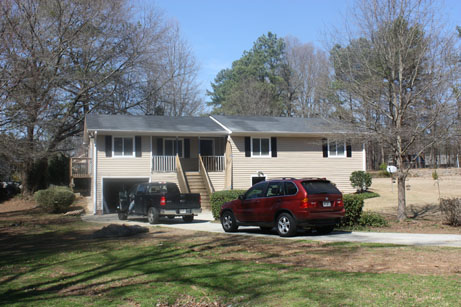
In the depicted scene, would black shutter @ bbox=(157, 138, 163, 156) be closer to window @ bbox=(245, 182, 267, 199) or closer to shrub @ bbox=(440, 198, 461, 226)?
window @ bbox=(245, 182, 267, 199)

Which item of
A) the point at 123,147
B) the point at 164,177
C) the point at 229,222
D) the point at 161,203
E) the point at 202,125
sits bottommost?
the point at 229,222

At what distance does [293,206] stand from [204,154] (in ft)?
55.3

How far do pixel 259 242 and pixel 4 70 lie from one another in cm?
1157

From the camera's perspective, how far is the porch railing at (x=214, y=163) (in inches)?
1098

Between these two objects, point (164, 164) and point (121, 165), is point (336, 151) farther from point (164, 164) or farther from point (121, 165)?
point (121, 165)

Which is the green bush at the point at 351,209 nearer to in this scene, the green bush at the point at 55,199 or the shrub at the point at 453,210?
the shrub at the point at 453,210

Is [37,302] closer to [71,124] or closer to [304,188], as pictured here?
[304,188]

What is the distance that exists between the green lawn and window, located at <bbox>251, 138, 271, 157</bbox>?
17.6 meters

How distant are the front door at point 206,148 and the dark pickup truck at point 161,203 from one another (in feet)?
31.4

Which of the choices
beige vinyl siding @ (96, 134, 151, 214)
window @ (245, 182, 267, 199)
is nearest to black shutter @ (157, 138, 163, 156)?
beige vinyl siding @ (96, 134, 151, 214)

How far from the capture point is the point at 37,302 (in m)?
6.12

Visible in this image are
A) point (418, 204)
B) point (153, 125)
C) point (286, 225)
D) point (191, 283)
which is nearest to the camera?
point (191, 283)

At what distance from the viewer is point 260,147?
27.7m

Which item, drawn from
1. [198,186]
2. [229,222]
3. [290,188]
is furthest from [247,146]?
[290,188]
